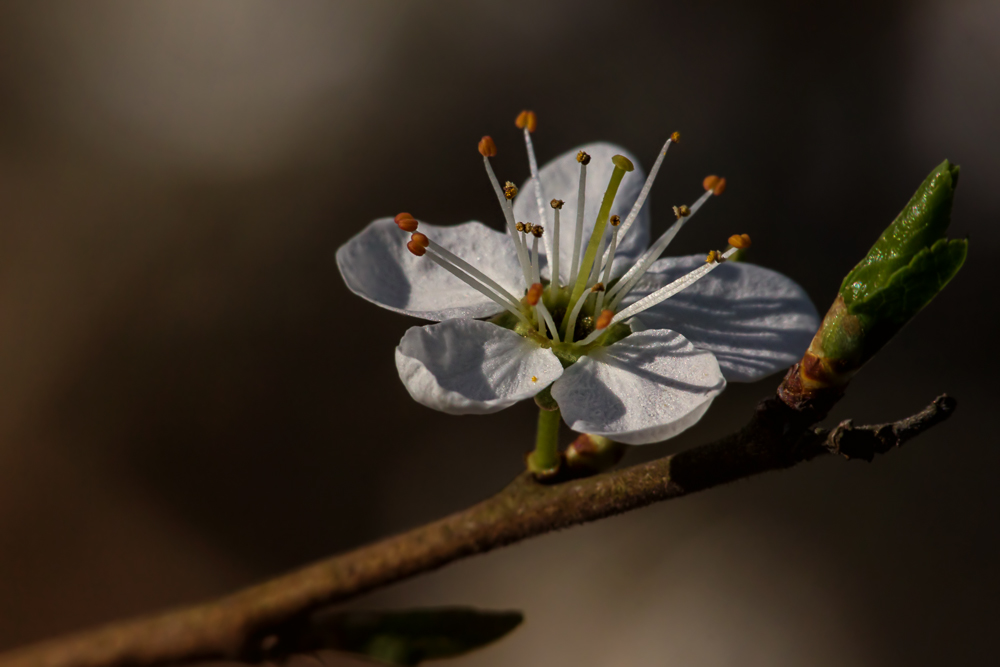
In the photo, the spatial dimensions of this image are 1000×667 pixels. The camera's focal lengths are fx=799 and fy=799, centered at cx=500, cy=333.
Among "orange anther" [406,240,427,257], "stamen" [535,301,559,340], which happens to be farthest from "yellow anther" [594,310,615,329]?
"orange anther" [406,240,427,257]

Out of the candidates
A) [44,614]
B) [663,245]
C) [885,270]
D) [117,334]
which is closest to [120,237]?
[117,334]

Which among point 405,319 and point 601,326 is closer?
point 601,326

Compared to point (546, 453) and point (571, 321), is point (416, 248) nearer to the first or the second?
point (571, 321)

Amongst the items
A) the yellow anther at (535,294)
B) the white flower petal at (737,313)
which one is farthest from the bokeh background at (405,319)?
the yellow anther at (535,294)

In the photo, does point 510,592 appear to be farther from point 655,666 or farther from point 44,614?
point 44,614

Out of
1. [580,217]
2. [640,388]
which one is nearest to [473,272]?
[580,217]

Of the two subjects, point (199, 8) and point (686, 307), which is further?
point (199, 8)
